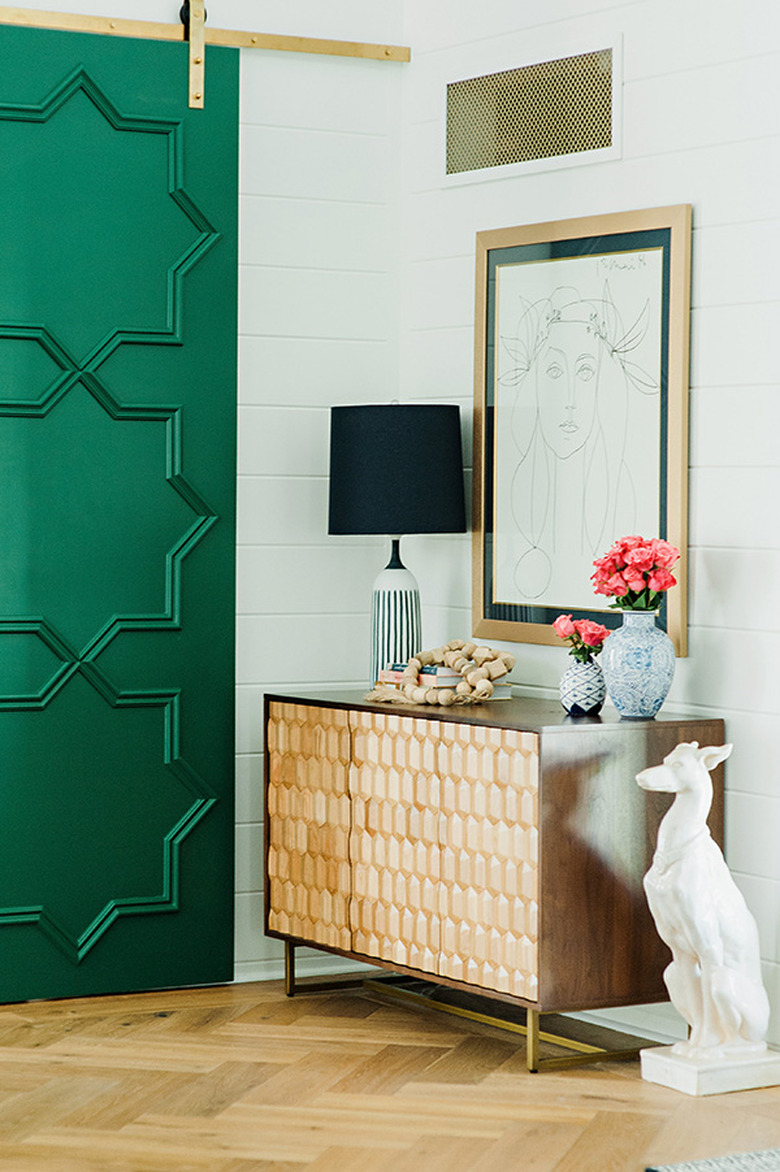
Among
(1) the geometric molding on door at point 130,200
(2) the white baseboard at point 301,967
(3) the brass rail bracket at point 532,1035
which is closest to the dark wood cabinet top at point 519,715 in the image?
(3) the brass rail bracket at point 532,1035

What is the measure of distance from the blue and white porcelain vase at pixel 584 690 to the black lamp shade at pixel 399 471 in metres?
0.65

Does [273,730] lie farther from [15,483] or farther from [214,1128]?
[214,1128]

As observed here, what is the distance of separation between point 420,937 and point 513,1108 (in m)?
0.59

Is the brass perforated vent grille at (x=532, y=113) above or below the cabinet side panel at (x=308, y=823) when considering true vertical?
above

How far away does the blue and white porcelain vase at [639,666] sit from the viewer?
3711mm

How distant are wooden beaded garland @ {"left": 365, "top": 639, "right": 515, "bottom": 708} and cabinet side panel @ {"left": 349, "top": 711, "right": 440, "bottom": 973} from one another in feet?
0.29

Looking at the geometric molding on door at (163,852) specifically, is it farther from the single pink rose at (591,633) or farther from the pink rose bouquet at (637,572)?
the pink rose bouquet at (637,572)

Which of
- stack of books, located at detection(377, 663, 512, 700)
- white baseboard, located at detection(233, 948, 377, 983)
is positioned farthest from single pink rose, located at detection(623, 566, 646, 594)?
white baseboard, located at detection(233, 948, 377, 983)

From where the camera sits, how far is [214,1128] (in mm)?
3330

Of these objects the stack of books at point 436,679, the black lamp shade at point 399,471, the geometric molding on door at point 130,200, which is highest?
the geometric molding on door at point 130,200

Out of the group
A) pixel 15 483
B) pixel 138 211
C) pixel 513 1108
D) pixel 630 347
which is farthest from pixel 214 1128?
pixel 138 211

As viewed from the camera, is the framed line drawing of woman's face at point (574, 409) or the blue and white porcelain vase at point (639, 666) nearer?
the blue and white porcelain vase at point (639, 666)

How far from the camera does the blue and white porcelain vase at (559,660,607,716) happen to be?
3.83 metres

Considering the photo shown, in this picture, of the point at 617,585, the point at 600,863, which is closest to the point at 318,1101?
the point at 600,863
